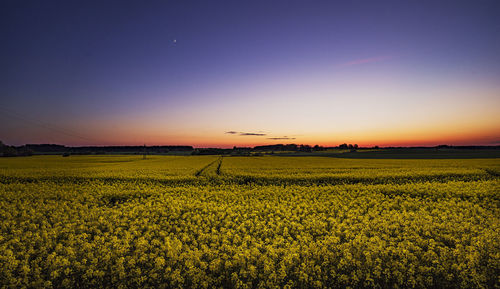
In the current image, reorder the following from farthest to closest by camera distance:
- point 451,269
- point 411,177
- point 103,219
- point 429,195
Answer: point 411,177
point 429,195
point 103,219
point 451,269

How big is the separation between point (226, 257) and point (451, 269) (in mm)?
6512

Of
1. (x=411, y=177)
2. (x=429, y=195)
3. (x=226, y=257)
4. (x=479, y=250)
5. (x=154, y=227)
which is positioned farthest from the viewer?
(x=411, y=177)

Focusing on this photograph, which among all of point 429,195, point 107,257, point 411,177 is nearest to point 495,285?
point 107,257

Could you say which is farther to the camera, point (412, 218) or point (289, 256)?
point (412, 218)

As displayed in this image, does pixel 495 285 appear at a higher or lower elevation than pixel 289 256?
lower

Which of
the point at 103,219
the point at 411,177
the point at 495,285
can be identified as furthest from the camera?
the point at 411,177

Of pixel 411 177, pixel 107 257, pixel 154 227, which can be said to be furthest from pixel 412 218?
pixel 411 177

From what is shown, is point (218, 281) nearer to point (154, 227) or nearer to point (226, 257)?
point (226, 257)

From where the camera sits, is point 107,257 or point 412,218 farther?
point 412,218

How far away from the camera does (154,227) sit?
31.9 feet

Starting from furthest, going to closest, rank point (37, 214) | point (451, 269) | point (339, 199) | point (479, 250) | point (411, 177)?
point (411, 177) → point (339, 199) → point (37, 214) → point (479, 250) → point (451, 269)

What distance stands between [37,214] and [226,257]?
1126 centimetres

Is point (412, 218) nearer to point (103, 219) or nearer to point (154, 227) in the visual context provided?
point (154, 227)

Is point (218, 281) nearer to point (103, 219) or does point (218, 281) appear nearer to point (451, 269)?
point (451, 269)
